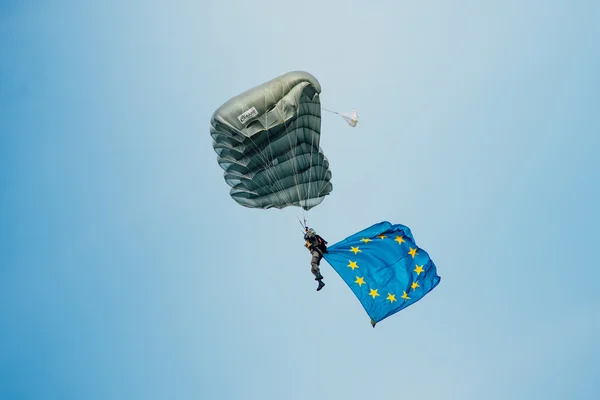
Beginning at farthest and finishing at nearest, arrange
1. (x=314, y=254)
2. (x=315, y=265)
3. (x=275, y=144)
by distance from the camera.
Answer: (x=275, y=144)
(x=314, y=254)
(x=315, y=265)

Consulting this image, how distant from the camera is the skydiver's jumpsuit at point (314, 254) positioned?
A: 21641 mm

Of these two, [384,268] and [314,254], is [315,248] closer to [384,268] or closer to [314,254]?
[314,254]

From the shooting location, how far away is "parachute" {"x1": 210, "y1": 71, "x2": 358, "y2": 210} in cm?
2109

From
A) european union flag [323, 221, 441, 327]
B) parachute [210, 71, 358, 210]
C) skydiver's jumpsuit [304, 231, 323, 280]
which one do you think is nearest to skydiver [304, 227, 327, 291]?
skydiver's jumpsuit [304, 231, 323, 280]

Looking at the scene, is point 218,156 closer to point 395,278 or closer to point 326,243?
point 326,243

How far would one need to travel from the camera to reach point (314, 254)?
2197 cm

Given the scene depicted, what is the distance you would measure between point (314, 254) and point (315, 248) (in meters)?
0.21

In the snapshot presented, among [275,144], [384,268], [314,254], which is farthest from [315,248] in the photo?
[275,144]

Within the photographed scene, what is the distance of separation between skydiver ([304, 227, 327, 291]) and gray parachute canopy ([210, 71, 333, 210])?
7.22 ft

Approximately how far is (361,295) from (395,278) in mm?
1406

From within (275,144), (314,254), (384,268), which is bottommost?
(384,268)

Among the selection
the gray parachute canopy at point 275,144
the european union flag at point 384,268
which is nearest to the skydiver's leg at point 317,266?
the european union flag at point 384,268

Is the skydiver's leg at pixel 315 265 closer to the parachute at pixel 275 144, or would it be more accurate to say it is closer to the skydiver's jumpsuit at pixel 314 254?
the skydiver's jumpsuit at pixel 314 254

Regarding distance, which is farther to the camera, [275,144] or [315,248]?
[275,144]
